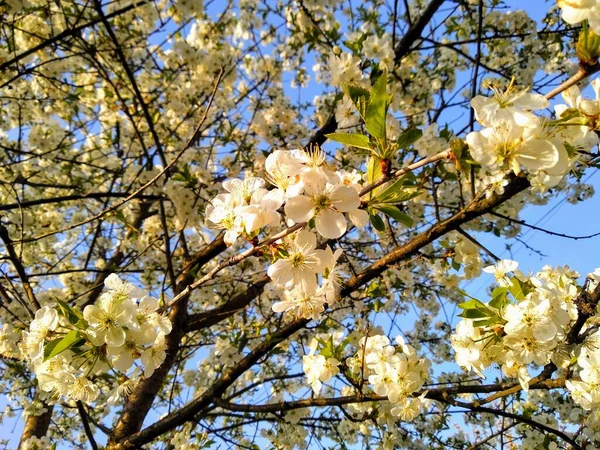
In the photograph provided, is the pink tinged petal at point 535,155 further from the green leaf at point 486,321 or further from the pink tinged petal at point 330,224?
the green leaf at point 486,321

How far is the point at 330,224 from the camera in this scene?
99cm

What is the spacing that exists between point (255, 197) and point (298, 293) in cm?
32

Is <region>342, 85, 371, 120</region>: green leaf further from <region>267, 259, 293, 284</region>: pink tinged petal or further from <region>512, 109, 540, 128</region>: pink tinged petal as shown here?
<region>267, 259, 293, 284</region>: pink tinged petal

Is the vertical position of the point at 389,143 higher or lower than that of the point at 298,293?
higher

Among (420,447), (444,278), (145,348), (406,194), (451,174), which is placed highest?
(444,278)

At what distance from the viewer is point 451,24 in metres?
3.72

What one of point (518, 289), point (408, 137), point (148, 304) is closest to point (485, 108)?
point (408, 137)

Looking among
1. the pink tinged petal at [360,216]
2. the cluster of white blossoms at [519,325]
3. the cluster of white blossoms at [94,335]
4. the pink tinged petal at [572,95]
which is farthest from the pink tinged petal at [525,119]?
the cluster of white blossoms at [94,335]

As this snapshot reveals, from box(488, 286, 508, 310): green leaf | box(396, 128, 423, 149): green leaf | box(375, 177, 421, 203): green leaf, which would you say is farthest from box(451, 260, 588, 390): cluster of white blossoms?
box(396, 128, 423, 149): green leaf

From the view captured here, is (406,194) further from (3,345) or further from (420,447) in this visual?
(420,447)

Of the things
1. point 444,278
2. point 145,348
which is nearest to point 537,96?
point 145,348

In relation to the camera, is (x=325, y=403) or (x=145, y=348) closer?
(x=145, y=348)

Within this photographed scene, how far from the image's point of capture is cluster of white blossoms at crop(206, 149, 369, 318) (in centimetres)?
96

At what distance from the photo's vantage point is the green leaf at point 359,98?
97cm
